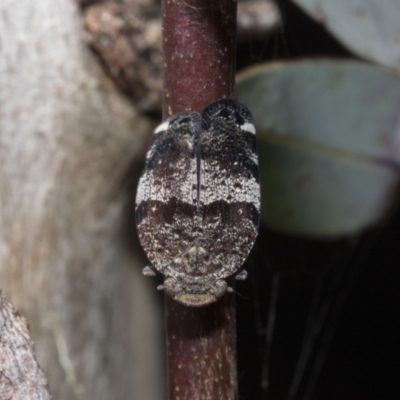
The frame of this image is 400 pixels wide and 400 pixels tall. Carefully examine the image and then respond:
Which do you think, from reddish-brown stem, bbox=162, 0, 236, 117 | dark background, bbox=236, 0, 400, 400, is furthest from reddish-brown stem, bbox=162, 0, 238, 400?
dark background, bbox=236, 0, 400, 400

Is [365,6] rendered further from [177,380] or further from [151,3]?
[177,380]

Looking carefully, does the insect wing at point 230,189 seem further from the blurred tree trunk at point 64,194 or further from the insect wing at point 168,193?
the blurred tree trunk at point 64,194

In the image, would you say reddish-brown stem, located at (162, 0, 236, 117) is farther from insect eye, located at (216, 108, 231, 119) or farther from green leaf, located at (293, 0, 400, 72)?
green leaf, located at (293, 0, 400, 72)

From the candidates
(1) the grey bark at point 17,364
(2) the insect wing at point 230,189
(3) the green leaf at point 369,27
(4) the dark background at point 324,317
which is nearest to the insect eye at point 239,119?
(2) the insect wing at point 230,189

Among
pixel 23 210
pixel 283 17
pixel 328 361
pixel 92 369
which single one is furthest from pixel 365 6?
pixel 328 361

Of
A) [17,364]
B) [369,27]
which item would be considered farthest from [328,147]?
[17,364]

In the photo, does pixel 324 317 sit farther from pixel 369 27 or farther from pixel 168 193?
pixel 168 193
